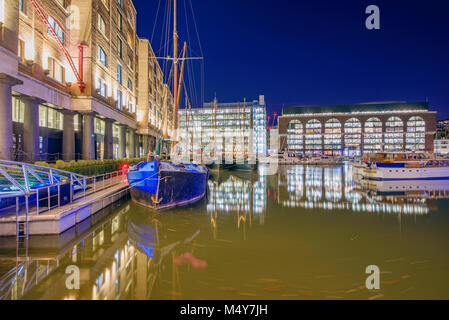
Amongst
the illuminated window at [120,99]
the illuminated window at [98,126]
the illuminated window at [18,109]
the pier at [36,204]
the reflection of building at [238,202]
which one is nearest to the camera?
the pier at [36,204]

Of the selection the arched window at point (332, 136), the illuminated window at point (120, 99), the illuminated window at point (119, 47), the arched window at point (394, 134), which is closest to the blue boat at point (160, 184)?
the illuminated window at point (120, 99)

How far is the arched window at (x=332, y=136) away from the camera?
122875mm

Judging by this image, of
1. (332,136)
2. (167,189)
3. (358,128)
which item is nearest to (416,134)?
(358,128)

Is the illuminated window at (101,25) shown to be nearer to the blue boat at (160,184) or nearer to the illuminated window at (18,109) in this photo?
the illuminated window at (18,109)

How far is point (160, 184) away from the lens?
1460 cm

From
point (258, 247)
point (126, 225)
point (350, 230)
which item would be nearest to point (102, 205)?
point (126, 225)

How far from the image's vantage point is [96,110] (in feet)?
76.5

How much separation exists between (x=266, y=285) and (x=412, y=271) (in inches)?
167

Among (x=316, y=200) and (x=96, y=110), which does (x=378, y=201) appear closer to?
(x=316, y=200)

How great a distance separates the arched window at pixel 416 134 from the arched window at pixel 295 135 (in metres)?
44.0

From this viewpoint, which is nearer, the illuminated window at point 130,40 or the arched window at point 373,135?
the illuminated window at point 130,40
